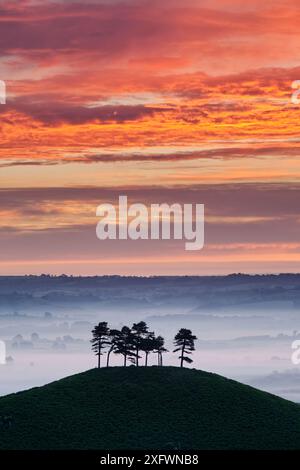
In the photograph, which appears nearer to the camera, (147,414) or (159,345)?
(147,414)

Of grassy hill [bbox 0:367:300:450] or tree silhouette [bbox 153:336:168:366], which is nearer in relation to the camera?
grassy hill [bbox 0:367:300:450]

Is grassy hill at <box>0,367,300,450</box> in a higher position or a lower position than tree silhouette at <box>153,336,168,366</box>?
lower

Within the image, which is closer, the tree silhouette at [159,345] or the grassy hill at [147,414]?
the grassy hill at [147,414]

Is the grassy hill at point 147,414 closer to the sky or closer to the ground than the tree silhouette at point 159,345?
closer to the ground

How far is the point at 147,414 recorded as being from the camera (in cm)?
14575

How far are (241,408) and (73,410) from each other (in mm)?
27867

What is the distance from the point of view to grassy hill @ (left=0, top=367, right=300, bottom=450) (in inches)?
5512

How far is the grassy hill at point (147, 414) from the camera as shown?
140000mm

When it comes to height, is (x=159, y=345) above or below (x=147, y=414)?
above
